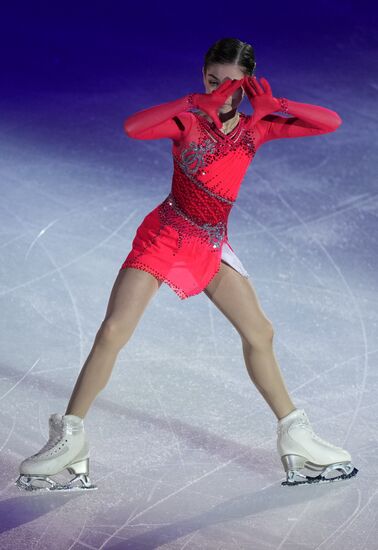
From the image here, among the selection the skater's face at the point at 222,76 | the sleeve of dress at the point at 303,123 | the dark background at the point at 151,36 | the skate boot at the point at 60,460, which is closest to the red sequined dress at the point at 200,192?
the sleeve of dress at the point at 303,123

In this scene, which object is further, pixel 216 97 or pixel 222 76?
pixel 222 76

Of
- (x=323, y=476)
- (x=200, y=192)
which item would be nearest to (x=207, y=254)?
(x=200, y=192)

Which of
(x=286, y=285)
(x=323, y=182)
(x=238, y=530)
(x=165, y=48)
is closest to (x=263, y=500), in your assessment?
(x=238, y=530)

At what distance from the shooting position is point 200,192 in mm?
4246

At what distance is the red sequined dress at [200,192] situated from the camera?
165 inches

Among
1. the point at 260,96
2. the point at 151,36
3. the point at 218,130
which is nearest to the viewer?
the point at 260,96

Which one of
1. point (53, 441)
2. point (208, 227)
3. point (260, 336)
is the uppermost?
point (208, 227)

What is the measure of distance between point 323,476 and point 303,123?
143 centimetres

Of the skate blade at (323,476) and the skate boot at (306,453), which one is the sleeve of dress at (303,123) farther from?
the skate blade at (323,476)

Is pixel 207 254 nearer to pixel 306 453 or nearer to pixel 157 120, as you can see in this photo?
pixel 157 120

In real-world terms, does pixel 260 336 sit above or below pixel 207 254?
below

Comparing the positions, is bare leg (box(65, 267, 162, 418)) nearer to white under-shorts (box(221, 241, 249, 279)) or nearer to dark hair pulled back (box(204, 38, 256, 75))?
white under-shorts (box(221, 241, 249, 279))

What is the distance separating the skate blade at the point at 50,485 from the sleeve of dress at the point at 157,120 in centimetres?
134

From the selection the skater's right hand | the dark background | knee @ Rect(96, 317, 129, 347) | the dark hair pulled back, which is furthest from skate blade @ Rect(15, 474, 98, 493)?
the dark background
